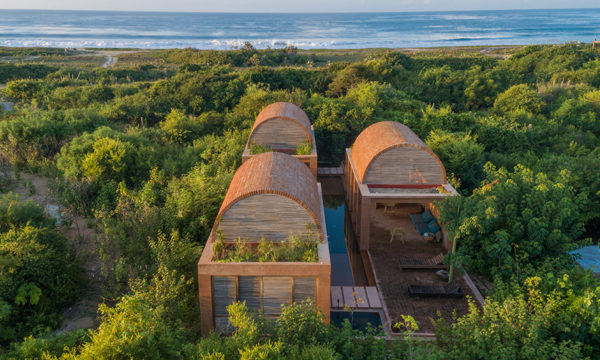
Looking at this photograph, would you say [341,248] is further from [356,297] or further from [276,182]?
[276,182]

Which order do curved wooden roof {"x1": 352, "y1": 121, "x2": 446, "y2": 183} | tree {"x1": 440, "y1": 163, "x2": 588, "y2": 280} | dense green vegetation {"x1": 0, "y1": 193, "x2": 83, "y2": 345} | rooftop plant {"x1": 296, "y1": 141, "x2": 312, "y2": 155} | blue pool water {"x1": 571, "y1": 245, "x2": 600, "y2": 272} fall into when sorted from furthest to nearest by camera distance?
rooftop plant {"x1": 296, "y1": 141, "x2": 312, "y2": 155} < curved wooden roof {"x1": 352, "y1": 121, "x2": 446, "y2": 183} < blue pool water {"x1": 571, "y1": 245, "x2": 600, "y2": 272} < tree {"x1": 440, "y1": 163, "x2": 588, "y2": 280} < dense green vegetation {"x1": 0, "y1": 193, "x2": 83, "y2": 345}

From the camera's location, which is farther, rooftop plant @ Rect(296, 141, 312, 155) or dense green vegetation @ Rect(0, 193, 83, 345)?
rooftop plant @ Rect(296, 141, 312, 155)

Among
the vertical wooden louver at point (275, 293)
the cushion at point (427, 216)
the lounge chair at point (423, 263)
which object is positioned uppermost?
the vertical wooden louver at point (275, 293)

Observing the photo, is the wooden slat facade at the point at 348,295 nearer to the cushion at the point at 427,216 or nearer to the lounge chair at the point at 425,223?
the lounge chair at the point at 425,223

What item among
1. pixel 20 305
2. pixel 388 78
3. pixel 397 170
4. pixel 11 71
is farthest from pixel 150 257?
pixel 11 71

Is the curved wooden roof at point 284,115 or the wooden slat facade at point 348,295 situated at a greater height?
→ the curved wooden roof at point 284,115

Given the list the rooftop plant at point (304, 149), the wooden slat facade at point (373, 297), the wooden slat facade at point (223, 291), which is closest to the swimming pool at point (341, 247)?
the wooden slat facade at point (373, 297)

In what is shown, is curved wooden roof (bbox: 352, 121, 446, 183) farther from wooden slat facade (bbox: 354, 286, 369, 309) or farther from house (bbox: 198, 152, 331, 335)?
wooden slat facade (bbox: 354, 286, 369, 309)

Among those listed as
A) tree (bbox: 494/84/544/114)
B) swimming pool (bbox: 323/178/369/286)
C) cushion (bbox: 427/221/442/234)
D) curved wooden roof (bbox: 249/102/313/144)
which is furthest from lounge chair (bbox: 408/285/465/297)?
tree (bbox: 494/84/544/114)
